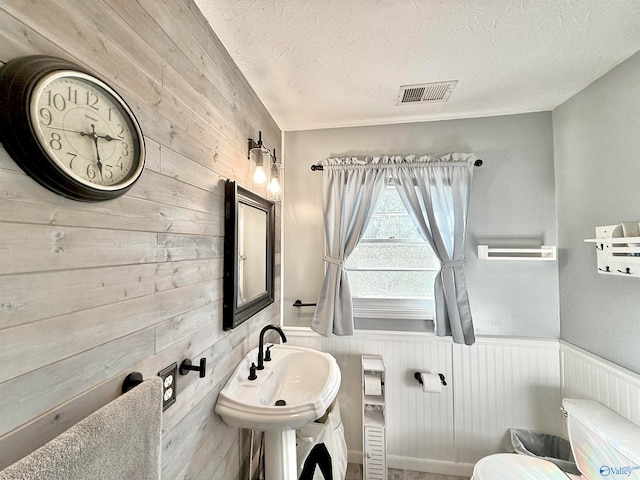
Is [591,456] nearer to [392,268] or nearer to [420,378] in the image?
[420,378]

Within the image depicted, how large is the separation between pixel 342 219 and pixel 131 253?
140 cm

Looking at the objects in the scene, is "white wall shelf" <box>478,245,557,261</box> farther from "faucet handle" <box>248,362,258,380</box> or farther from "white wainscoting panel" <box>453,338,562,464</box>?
"faucet handle" <box>248,362,258,380</box>

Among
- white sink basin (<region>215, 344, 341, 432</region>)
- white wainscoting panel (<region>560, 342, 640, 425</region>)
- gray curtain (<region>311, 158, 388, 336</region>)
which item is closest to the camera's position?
white sink basin (<region>215, 344, 341, 432</region>)

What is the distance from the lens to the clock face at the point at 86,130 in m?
0.48

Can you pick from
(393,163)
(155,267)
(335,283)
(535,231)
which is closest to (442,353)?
(335,283)

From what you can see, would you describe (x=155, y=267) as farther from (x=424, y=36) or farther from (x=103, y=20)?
(x=424, y=36)

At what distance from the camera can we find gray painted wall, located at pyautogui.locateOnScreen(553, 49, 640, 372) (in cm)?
129

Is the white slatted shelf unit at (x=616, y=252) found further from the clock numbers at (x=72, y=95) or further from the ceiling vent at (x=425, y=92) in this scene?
the clock numbers at (x=72, y=95)

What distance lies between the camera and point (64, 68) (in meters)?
0.52

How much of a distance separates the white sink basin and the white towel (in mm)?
432

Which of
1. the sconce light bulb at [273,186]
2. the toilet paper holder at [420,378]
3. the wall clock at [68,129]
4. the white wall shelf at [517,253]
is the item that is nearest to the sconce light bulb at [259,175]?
the sconce light bulb at [273,186]

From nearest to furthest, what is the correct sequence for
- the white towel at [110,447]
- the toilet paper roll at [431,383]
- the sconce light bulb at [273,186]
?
the white towel at [110,447]
the sconce light bulb at [273,186]
the toilet paper roll at [431,383]

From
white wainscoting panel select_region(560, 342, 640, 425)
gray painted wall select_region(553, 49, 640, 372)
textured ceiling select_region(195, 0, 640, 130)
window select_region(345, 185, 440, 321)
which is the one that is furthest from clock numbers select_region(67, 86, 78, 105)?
white wainscoting panel select_region(560, 342, 640, 425)

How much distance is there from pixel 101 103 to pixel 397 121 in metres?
1.86
